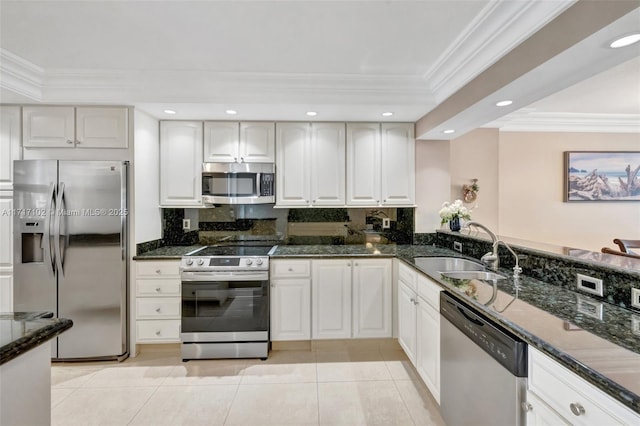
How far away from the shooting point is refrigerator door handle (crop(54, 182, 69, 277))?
2.55 m

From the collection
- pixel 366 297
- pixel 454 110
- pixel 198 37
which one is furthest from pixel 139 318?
pixel 454 110

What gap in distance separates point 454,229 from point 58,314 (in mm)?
3814

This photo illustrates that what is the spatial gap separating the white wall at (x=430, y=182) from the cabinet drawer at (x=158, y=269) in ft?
8.30

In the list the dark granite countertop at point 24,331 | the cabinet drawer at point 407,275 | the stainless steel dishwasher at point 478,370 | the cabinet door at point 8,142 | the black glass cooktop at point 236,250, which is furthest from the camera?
the black glass cooktop at point 236,250

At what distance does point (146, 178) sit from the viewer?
2.89 meters

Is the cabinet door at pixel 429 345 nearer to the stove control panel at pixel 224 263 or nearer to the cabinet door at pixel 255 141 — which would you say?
the stove control panel at pixel 224 263

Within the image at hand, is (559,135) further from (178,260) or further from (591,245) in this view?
(178,260)

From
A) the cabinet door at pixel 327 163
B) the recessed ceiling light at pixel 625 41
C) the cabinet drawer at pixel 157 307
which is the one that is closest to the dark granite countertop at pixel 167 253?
the cabinet drawer at pixel 157 307

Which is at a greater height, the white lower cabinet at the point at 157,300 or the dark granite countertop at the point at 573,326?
the dark granite countertop at the point at 573,326

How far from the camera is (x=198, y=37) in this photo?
6.54 ft

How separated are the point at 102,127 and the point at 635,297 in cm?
384

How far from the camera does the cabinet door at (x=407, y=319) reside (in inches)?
93.3

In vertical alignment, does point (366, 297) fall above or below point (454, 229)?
below

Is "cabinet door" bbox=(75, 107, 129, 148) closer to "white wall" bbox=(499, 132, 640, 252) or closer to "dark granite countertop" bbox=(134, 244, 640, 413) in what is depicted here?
"dark granite countertop" bbox=(134, 244, 640, 413)
